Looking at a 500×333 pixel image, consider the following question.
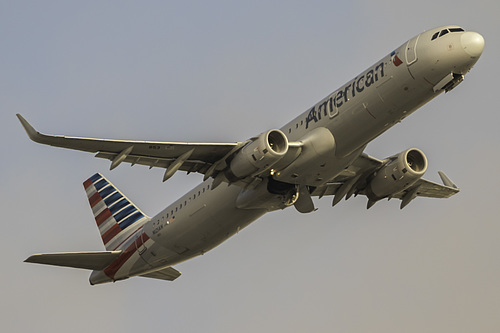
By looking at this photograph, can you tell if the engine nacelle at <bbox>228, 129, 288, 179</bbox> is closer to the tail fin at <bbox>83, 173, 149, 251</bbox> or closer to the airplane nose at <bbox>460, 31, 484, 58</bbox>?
the airplane nose at <bbox>460, 31, 484, 58</bbox>

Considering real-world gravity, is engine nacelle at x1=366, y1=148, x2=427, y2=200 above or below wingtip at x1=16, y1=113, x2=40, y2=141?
below

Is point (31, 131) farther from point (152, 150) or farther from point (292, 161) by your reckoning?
point (292, 161)

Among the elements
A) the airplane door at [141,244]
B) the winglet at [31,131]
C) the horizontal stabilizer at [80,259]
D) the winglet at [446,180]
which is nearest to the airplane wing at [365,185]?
the winglet at [446,180]

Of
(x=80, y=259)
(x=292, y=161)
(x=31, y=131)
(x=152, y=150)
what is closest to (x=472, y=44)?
(x=292, y=161)

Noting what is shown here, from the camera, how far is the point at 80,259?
44.6 metres

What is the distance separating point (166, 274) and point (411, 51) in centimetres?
2072

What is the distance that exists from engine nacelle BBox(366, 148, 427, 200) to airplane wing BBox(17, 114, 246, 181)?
914 cm

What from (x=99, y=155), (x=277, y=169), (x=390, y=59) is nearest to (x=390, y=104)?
(x=390, y=59)

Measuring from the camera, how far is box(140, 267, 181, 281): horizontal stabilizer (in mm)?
48125

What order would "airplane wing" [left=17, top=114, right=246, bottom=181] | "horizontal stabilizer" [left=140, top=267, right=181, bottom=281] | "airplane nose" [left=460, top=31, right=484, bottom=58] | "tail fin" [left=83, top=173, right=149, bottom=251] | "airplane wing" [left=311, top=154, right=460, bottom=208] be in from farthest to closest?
"tail fin" [left=83, top=173, right=149, bottom=251] → "horizontal stabilizer" [left=140, top=267, right=181, bottom=281] → "airplane wing" [left=311, top=154, right=460, bottom=208] → "airplane wing" [left=17, top=114, right=246, bottom=181] → "airplane nose" [left=460, top=31, right=484, bottom=58]

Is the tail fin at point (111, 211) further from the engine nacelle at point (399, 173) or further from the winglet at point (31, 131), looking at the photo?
the winglet at point (31, 131)

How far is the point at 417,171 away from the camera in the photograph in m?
42.0

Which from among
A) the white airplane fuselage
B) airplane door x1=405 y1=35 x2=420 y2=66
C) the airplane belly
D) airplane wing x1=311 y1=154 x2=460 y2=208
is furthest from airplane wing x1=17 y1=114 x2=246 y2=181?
airplane door x1=405 y1=35 x2=420 y2=66

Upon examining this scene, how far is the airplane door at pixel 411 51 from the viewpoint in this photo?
35.2 meters
